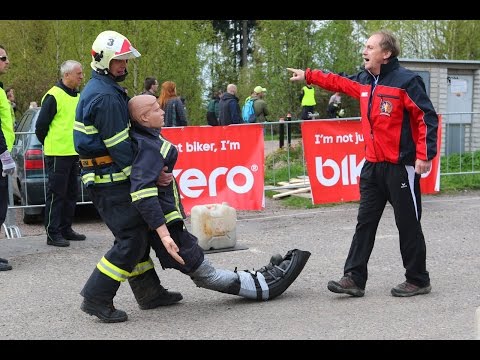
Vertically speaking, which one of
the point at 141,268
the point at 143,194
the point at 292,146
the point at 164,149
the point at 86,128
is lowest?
the point at 141,268

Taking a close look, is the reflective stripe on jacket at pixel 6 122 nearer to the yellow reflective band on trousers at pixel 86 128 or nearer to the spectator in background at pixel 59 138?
the spectator in background at pixel 59 138

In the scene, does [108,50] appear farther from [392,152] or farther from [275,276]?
[392,152]

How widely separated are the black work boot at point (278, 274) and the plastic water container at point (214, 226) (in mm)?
2045

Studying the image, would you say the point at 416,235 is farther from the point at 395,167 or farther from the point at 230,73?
the point at 230,73

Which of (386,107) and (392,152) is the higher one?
(386,107)

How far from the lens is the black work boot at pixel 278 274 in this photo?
576 centimetres

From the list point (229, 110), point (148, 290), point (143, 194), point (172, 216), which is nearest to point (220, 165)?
point (148, 290)

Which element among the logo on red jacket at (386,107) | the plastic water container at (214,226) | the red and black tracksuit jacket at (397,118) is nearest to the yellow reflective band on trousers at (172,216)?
the red and black tracksuit jacket at (397,118)

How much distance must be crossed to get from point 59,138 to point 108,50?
326 centimetres

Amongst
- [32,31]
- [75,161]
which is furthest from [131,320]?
[32,31]

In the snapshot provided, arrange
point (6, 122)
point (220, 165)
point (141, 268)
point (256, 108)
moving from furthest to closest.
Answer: point (256, 108) < point (220, 165) < point (6, 122) < point (141, 268)

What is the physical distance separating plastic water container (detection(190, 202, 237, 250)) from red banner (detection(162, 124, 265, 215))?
186 cm

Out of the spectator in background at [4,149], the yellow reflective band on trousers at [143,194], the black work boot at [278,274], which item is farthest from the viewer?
the spectator in background at [4,149]

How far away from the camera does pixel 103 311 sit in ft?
17.5
